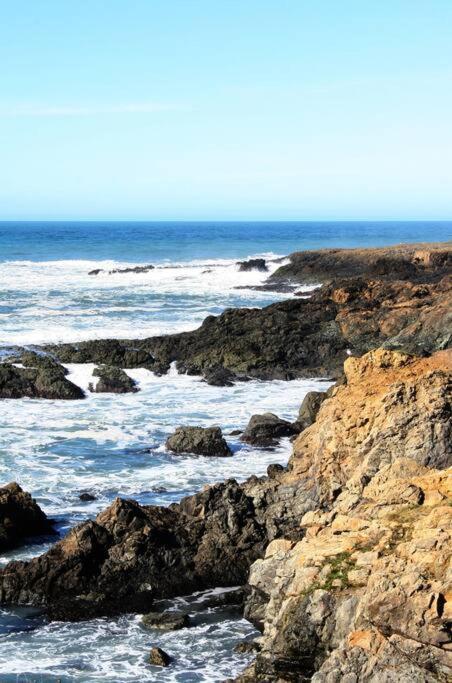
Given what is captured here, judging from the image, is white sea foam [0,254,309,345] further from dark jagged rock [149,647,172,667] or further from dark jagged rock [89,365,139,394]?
dark jagged rock [149,647,172,667]

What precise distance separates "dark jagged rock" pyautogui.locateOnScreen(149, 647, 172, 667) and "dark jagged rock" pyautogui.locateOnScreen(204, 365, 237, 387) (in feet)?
56.8

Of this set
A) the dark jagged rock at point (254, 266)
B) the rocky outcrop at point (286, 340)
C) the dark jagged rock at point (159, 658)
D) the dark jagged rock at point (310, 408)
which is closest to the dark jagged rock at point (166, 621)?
the dark jagged rock at point (159, 658)

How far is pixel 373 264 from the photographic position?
52.7 metres

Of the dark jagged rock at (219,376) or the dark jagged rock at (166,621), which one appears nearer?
the dark jagged rock at (166,621)

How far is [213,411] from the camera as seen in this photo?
25.8m

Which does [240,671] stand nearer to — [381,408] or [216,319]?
[381,408]

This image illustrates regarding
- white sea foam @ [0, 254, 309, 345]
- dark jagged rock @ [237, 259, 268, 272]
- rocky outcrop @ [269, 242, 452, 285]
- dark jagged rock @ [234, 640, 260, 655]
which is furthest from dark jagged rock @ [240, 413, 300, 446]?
dark jagged rock @ [237, 259, 268, 272]

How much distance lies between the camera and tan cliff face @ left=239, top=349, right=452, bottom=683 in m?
9.35

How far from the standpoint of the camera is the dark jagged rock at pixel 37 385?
27.5 m

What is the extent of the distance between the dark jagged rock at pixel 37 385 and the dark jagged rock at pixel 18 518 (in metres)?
11.2

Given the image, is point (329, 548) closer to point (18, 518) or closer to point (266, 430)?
point (18, 518)

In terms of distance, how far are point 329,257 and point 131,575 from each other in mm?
48322

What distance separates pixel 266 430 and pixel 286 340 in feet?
33.5

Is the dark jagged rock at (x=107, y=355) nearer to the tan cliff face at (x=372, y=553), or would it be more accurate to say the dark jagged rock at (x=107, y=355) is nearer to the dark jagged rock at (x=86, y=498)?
the dark jagged rock at (x=86, y=498)
